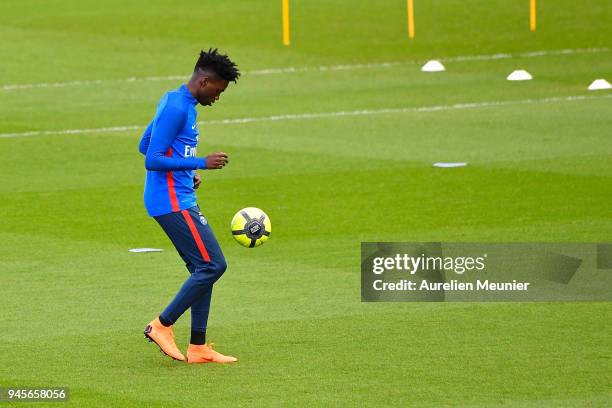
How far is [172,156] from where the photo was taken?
1147 cm

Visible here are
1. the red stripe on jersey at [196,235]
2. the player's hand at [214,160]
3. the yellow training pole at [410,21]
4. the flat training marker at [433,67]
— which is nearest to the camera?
the player's hand at [214,160]

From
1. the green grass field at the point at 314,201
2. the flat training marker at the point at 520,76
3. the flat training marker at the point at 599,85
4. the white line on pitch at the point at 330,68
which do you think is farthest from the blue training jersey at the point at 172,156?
the white line on pitch at the point at 330,68

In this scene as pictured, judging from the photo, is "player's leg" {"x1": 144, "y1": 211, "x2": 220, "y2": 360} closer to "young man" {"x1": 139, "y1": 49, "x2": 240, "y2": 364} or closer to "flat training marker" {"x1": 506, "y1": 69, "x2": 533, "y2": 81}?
"young man" {"x1": 139, "y1": 49, "x2": 240, "y2": 364}

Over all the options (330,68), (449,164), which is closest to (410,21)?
(330,68)

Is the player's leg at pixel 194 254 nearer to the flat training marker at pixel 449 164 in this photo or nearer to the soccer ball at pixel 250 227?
the soccer ball at pixel 250 227

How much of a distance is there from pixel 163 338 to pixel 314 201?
7808 mm

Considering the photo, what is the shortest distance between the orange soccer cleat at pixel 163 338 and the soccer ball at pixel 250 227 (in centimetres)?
123

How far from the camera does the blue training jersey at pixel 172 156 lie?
11.3m

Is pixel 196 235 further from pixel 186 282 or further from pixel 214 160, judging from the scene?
pixel 214 160

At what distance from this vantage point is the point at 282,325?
12852 millimetres

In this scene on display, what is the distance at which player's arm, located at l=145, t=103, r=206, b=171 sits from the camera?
11.2 m

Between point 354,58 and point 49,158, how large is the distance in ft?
46.8

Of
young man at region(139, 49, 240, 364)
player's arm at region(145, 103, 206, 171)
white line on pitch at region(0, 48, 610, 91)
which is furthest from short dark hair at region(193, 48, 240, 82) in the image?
white line on pitch at region(0, 48, 610, 91)

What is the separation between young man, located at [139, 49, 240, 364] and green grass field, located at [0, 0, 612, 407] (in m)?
0.27
